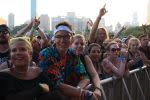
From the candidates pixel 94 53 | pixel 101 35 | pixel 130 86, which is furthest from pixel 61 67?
pixel 130 86

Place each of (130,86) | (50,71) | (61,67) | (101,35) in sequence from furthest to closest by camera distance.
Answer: (130,86)
(101,35)
(61,67)
(50,71)

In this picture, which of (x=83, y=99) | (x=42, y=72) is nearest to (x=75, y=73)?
(x=83, y=99)

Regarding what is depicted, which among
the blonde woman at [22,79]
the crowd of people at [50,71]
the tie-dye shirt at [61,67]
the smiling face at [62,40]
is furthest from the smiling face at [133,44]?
the blonde woman at [22,79]

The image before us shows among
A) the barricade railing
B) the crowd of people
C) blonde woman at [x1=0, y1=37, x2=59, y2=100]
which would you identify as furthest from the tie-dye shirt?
the barricade railing

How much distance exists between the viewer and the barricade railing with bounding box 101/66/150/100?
633cm

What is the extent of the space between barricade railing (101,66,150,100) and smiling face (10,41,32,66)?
1.97m

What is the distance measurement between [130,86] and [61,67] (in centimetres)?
383

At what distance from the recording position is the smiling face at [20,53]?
13.4ft

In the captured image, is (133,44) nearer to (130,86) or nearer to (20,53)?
(130,86)

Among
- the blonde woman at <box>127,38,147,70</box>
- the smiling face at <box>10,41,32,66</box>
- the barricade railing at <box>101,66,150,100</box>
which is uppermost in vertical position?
the smiling face at <box>10,41,32,66</box>

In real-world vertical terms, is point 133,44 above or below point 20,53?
below

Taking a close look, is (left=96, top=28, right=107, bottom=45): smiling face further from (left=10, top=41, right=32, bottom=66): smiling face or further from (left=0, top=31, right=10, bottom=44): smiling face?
(left=10, top=41, right=32, bottom=66): smiling face

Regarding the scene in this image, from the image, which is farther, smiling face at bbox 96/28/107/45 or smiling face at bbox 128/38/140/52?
smiling face at bbox 128/38/140/52

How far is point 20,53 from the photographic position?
4.08 m
